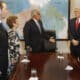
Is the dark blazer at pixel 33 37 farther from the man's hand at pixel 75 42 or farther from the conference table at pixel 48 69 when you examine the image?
the conference table at pixel 48 69

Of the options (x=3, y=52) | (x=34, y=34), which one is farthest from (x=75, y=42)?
(x=3, y=52)

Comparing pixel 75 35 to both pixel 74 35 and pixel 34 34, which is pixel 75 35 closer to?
pixel 74 35

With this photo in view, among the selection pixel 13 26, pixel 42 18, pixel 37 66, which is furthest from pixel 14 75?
pixel 42 18

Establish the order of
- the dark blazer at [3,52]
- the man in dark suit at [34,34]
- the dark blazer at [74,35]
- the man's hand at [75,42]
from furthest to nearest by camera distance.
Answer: the man in dark suit at [34,34], the dark blazer at [74,35], the man's hand at [75,42], the dark blazer at [3,52]

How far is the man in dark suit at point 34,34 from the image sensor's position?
5855 millimetres

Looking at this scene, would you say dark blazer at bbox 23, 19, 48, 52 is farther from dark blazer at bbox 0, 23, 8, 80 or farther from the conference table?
dark blazer at bbox 0, 23, 8, 80

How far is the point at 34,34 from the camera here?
588 centimetres

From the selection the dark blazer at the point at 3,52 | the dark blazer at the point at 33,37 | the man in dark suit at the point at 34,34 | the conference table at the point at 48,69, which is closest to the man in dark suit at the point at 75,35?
the man in dark suit at the point at 34,34

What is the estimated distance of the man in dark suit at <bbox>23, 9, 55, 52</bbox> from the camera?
5.86m

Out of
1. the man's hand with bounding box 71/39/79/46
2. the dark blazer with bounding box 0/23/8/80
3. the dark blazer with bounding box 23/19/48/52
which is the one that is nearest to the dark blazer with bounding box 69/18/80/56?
the man's hand with bounding box 71/39/79/46

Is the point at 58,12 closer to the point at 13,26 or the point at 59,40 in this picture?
the point at 59,40

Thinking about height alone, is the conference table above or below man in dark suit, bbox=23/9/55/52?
below

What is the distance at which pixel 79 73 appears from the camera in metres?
3.43

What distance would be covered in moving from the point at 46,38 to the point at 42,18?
2.07ft
